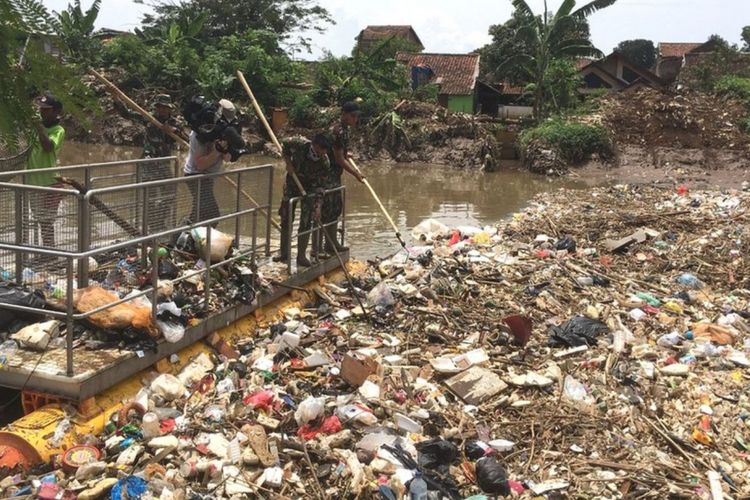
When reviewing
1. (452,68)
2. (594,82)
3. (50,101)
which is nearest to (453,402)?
(50,101)

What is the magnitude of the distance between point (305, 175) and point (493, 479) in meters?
3.81

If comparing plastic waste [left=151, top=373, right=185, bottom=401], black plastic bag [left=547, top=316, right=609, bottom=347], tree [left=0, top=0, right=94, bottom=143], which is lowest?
plastic waste [left=151, top=373, right=185, bottom=401]

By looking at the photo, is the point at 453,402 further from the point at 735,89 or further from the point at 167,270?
the point at 735,89

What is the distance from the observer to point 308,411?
4453mm

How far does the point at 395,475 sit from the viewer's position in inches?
157

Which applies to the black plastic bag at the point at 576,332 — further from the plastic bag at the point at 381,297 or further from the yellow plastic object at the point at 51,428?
the yellow plastic object at the point at 51,428

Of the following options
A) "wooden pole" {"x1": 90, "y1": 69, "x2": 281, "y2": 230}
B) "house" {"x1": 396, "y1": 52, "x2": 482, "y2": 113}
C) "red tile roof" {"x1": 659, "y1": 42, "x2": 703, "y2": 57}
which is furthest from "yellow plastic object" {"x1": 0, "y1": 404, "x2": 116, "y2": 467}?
"red tile roof" {"x1": 659, "y1": 42, "x2": 703, "y2": 57}

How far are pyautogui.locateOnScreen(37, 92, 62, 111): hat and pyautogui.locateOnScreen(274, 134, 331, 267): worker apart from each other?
503 cm

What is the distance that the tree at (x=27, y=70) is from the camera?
54.0 inches

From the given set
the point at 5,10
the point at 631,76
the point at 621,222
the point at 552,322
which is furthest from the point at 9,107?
the point at 631,76

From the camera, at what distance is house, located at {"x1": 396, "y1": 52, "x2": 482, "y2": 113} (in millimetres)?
34656

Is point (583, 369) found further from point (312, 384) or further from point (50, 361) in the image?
point (50, 361)

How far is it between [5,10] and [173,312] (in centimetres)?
373

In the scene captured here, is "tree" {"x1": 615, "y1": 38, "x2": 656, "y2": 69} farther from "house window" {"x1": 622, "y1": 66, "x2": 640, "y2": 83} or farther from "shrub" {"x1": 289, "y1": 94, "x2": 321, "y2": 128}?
"shrub" {"x1": 289, "y1": 94, "x2": 321, "y2": 128}
